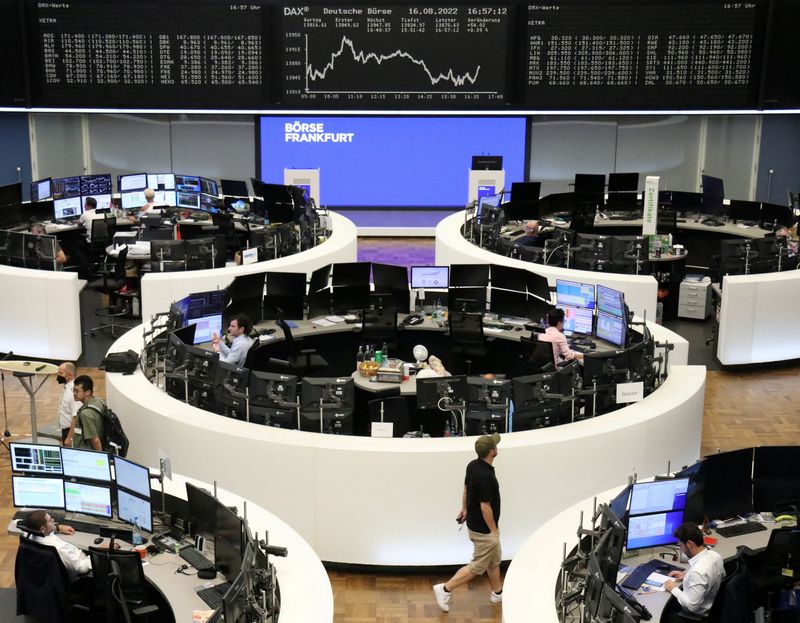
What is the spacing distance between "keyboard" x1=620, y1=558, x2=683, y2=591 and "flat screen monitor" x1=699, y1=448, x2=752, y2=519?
68 centimetres

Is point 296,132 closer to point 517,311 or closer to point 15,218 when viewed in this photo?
point 15,218

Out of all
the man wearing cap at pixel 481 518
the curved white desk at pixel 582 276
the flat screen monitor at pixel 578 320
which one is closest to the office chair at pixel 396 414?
the man wearing cap at pixel 481 518

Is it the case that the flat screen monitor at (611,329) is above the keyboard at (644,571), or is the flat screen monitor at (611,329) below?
above

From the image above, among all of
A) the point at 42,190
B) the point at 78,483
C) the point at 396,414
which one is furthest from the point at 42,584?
the point at 42,190

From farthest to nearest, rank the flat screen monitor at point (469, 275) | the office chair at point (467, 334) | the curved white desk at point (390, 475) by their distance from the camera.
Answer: the flat screen monitor at point (469, 275) → the office chair at point (467, 334) → the curved white desk at point (390, 475)

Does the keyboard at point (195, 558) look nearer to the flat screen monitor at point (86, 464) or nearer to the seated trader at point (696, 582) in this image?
the flat screen monitor at point (86, 464)

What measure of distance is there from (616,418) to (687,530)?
210cm

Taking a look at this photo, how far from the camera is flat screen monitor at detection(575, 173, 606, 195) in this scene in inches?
677

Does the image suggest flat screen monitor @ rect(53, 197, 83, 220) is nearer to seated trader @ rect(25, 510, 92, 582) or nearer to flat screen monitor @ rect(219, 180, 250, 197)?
flat screen monitor @ rect(219, 180, 250, 197)

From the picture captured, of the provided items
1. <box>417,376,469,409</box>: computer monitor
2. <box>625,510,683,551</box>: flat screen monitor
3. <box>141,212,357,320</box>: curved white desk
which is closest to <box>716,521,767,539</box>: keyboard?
<box>625,510,683,551</box>: flat screen monitor

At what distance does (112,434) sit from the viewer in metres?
8.63

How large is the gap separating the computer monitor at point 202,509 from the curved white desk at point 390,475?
3.72 ft

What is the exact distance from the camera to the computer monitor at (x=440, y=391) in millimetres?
8648

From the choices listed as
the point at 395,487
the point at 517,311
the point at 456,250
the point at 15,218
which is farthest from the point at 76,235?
the point at 395,487
